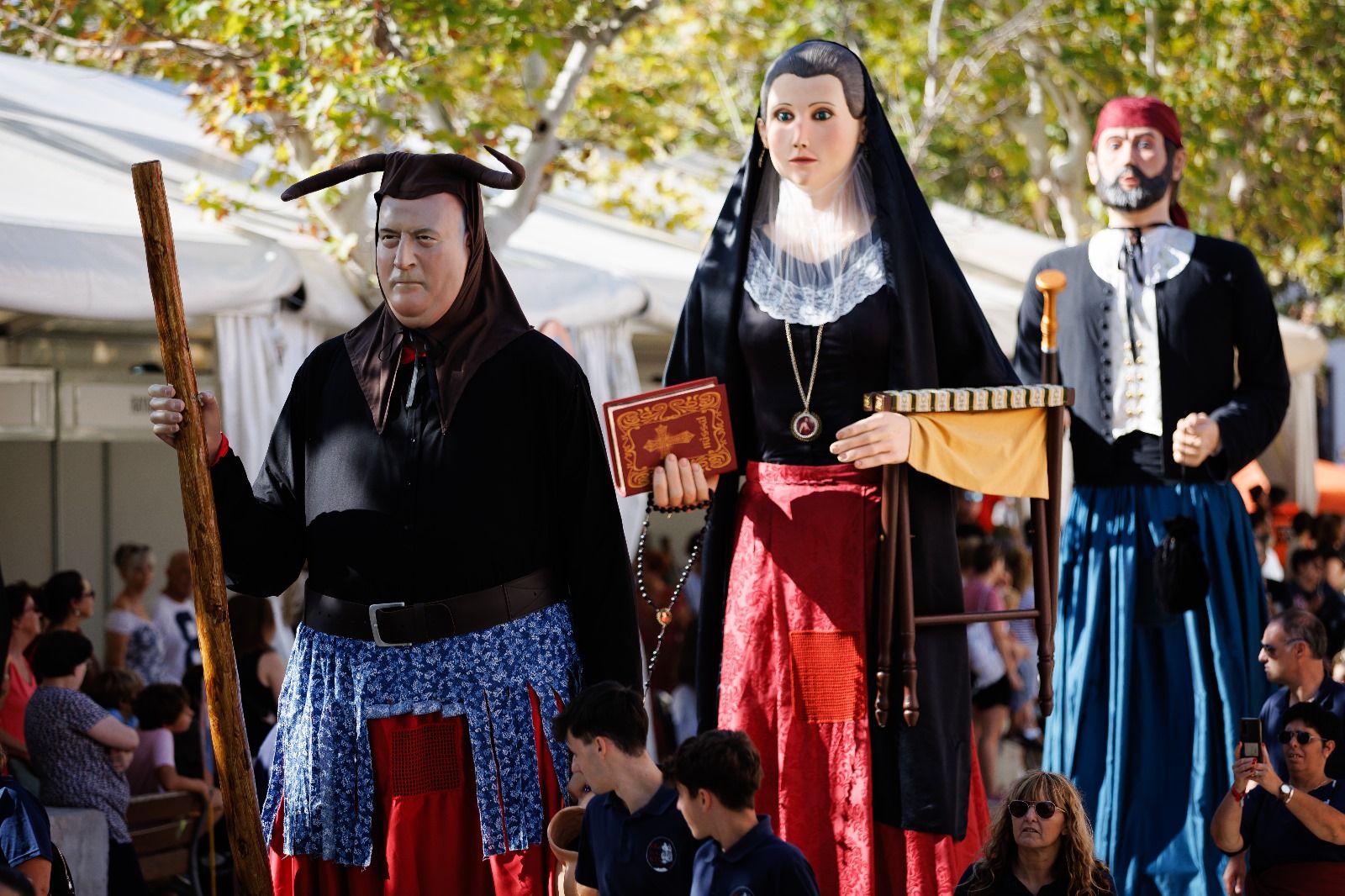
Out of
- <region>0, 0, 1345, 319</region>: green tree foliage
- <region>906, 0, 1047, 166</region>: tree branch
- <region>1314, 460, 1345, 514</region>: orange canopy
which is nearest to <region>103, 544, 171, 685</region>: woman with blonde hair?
A: <region>0, 0, 1345, 319</region>: green tree foliage

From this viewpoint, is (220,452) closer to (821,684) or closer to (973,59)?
(821,684)

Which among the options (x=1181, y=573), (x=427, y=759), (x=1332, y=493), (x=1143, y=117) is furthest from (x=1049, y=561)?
(x=1332, y=493)

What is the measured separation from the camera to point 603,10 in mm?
7816

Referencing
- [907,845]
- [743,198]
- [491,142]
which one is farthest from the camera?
[491,142]

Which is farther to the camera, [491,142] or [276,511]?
[491,142]

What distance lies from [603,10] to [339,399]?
15.6 feet

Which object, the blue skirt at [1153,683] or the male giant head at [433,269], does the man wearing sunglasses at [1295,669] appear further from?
the male giant head at [433,269]

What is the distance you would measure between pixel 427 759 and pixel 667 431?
0.88m

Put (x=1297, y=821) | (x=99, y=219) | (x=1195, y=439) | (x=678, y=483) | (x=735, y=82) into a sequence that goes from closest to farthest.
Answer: (x=678, y=483) < (x=1297, y=821) < (x=1195, y=439) < (x=99, y=219) < (x=735, y=82)

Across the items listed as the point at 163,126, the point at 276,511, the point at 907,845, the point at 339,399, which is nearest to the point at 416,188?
the point at 339,399

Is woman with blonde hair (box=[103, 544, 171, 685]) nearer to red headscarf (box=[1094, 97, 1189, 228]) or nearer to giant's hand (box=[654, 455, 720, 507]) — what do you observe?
giant's hand (box=[654, 455, 720, 507])

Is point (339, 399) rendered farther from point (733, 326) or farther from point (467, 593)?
point (733, 326)

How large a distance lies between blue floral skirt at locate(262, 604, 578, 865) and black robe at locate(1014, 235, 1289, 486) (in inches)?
87.9

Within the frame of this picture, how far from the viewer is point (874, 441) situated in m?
3.83
